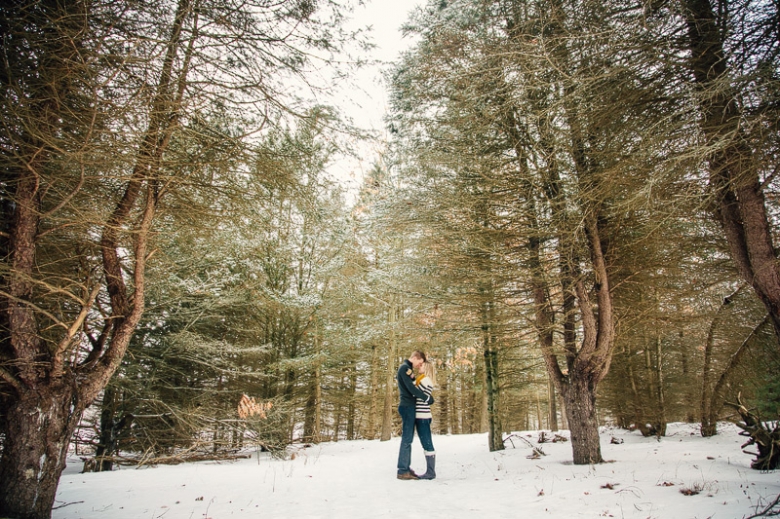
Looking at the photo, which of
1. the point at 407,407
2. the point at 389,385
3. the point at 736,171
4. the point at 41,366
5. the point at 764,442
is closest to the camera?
the point at 41,366

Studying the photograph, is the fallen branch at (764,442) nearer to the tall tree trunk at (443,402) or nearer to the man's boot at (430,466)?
the man's boot at (430,466)

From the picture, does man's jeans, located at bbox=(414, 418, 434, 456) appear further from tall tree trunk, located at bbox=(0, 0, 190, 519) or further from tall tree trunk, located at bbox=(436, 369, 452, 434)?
tall tree trunk, located at bbox=(436, 369, 452, 434)

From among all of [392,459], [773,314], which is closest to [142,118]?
[773,314]

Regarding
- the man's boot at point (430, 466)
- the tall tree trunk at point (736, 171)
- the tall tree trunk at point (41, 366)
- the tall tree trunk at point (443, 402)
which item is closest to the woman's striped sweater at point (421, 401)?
the man's boot at point (430, 466)

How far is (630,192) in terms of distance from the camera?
468 centimetres

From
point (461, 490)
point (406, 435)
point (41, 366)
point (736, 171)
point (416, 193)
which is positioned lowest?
point (461, 490)

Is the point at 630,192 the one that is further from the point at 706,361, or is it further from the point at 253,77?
the point at 706,361

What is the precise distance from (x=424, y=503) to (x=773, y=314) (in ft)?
14.1

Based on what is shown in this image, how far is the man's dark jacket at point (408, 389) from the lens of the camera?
5508 millimetres

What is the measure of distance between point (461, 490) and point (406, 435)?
3.36 feet

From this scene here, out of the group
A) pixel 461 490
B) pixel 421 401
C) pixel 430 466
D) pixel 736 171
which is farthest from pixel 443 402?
pixel 736 171

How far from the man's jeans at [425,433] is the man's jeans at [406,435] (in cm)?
13

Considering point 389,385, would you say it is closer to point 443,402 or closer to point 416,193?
point 416,193

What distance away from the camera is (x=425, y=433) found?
5.49 meters
